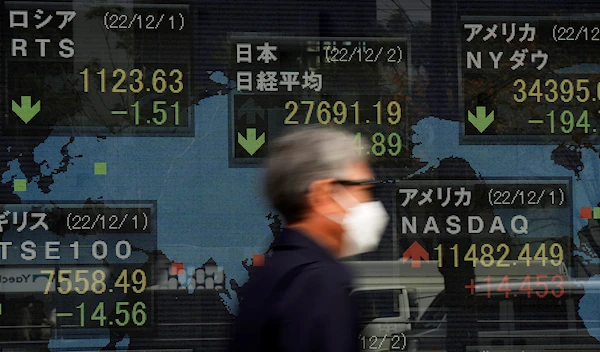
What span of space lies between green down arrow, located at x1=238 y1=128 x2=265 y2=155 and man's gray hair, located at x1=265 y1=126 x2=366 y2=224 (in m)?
3.36

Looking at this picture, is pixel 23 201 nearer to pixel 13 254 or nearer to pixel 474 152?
pixel 13 254

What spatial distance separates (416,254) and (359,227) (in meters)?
3.39

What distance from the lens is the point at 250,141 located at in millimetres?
5801

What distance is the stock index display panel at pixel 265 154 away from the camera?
5684 mm

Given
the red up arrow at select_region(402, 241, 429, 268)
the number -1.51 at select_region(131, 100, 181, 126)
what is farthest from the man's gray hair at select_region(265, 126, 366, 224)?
the red up arrow at select_region(402, 241, 429, 268)

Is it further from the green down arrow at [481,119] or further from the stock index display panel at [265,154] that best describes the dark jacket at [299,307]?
the green down arrow at [481,119]

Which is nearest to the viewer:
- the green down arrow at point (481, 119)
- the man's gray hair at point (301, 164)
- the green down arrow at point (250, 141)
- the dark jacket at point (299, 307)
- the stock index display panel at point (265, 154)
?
the dark jacket at point (299, 307)

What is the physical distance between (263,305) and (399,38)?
154 inches

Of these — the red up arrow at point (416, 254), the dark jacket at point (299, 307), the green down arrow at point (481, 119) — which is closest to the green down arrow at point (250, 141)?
the red up arrow at point (416, 254)

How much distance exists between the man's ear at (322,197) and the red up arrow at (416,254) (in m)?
3.49

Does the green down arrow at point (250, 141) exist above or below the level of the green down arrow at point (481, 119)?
below

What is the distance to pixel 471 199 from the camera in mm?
5922

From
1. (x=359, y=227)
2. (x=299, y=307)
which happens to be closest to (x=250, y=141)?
(x=359, y=227)

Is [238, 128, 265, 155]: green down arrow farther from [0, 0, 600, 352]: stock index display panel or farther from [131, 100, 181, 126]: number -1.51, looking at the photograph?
[131, 100, 181, 126]: number -1.51
